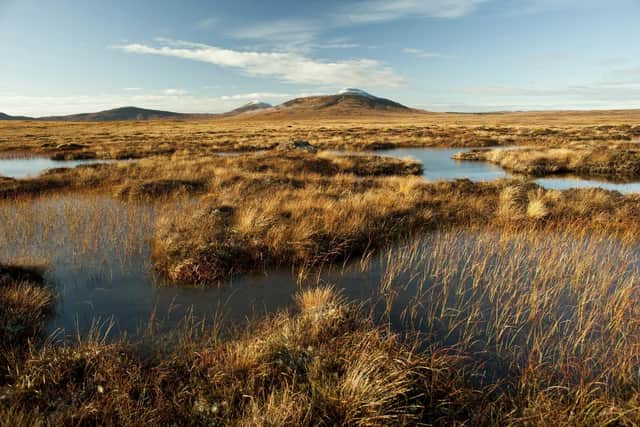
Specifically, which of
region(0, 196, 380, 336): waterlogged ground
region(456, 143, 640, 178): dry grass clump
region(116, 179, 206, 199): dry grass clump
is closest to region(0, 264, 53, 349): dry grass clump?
region(0, 196, 380, 336): waterlogged ground

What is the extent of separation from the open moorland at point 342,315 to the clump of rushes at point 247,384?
2cm

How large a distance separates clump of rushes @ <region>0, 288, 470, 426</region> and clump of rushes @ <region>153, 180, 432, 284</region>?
109 inches

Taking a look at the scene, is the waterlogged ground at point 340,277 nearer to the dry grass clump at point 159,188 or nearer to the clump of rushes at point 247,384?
the clump of rushes at point 247,384

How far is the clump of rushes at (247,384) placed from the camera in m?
3.20

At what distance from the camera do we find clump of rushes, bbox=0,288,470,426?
10.5 feet

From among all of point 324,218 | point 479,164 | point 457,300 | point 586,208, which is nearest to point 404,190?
point 324,218

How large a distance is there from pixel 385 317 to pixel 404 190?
8.57 metres

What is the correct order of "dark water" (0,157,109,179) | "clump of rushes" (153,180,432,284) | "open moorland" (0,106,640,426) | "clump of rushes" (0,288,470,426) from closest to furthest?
"clump of rushes" (0,288,470,426) < "open moorland" (0,106,640,426) < "clump of rushes" (153,180,432,284) < "dark water" (0,157,109,179)

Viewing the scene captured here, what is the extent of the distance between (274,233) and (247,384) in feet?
15.5

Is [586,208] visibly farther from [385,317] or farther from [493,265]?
[385,317]

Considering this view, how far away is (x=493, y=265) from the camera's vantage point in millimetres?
7234

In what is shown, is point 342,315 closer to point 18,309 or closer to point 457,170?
point 18,309

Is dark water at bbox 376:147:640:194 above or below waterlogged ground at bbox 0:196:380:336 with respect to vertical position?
above

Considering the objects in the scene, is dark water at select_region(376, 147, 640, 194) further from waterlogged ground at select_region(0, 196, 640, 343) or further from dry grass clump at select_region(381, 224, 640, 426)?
dry grass clump at select_region(381, 224, 640, 426)
